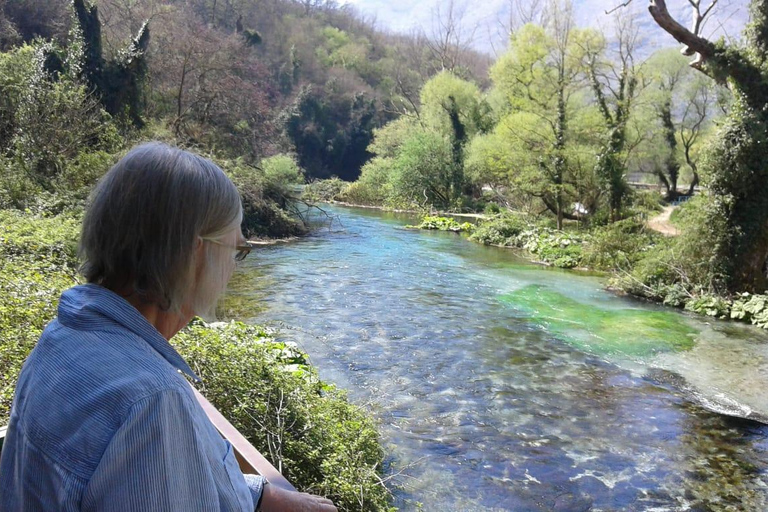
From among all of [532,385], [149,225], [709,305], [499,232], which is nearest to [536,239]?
[499,232]

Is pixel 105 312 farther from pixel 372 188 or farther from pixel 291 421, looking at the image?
pixel 372 188

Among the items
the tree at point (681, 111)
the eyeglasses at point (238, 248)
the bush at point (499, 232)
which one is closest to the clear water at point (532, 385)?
the eyeglasses at point (238, 248)

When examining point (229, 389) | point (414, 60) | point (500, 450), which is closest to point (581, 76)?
point (500, 450)

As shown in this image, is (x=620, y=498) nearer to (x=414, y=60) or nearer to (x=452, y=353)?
(x=452, y=353)

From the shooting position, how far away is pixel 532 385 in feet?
22.5

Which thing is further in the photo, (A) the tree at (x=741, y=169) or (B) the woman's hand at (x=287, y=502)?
(A) the tree at (x=741, y=169)

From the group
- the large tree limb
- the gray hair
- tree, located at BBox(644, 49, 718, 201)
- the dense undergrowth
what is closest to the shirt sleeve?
the gray hair

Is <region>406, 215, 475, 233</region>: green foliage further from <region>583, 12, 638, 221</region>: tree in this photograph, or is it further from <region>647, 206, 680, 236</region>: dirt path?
<region>647, 206, 680, 236</region>: dirt path

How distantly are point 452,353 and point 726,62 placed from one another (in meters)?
8.51

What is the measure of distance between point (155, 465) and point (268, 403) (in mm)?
2676

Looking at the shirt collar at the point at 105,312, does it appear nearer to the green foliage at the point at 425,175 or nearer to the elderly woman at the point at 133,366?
the elderly woman at the point at 133,366

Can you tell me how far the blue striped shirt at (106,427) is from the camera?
0.92m

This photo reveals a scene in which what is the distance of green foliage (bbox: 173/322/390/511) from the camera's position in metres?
3.20

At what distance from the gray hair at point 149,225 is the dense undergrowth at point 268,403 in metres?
2.15
